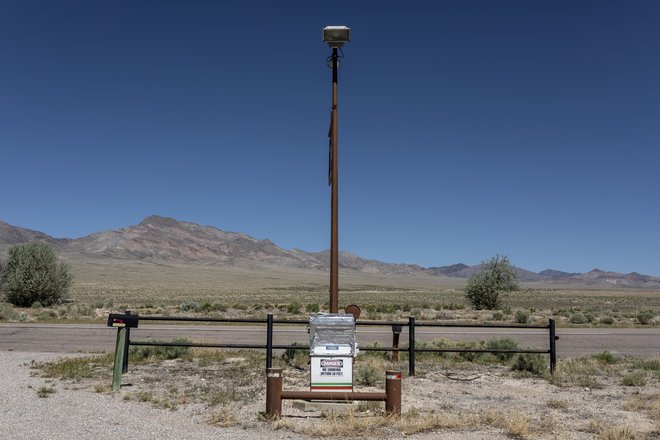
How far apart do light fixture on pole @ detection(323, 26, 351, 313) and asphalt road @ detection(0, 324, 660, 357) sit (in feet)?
24.6

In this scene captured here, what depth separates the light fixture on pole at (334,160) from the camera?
1054 cm

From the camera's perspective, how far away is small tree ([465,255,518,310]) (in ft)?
153

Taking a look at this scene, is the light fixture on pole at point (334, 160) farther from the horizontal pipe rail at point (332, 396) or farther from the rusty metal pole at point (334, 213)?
the horizontal pipe rail at point (332, 396)

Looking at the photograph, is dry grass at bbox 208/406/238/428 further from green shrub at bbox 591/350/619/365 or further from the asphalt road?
green shrub at bbox 591/350/619/365

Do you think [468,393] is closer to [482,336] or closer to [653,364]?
[653,364]

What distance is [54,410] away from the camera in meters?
8.04

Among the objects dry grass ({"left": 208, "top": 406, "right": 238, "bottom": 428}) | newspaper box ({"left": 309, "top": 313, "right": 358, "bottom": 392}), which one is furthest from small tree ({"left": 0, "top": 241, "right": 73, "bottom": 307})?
newspaper box ({"left": 309, "top": 313, "right": 358, "bottom": 392})

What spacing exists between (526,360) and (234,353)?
A: 7.05 metres

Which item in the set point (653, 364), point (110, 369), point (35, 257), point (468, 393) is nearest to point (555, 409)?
point (468, 393)

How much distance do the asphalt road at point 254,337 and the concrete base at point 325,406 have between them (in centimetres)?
873

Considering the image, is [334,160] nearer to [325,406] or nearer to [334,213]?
[334,213]

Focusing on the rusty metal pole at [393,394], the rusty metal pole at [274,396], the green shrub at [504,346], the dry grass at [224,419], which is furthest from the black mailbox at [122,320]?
the green shrub at [504,346]

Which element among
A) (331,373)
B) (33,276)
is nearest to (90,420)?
(331,373)

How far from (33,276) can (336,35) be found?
39.2m
